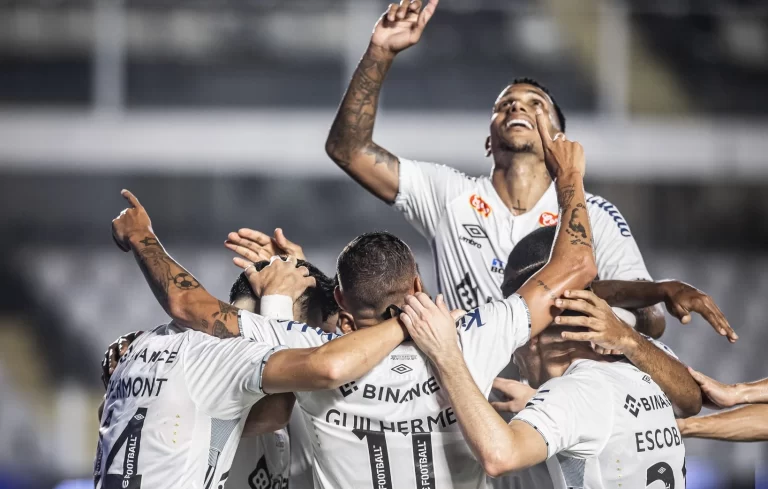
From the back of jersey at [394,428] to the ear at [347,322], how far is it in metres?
0.21

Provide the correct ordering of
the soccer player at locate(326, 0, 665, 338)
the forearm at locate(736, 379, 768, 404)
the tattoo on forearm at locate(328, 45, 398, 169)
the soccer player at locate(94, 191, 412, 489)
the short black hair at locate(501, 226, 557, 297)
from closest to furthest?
the soccer player at locate(94, 191, 412, 489) → the short black hair at locate(501, 226, 557, 297) → the forearm at locate(736, 379, 768, 404) → the soccer player at locate(326, 0, 665, 338) → the tattoo on forearm at locate(328, 45, 398, 169)

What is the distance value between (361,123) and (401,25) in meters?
0.45

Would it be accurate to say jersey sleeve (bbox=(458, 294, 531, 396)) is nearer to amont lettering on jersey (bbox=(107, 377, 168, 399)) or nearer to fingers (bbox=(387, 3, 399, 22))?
amont lettering on jersey (bbox=(107, 377, 168, 399))

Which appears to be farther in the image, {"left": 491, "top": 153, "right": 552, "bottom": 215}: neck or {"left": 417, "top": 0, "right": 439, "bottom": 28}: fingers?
{"left": 491, "top": 153, "right": 552, "bottom": 215}: neck

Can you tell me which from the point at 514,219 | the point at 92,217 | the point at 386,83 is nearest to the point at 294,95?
the point at 386,83

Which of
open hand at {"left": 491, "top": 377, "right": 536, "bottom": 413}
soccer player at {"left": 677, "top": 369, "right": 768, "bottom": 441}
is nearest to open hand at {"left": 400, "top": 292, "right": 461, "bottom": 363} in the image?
open hand at {"left": 491, "top": 377, "right": 536, "bottom": 413}

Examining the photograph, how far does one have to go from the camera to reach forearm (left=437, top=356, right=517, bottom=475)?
8.45ft

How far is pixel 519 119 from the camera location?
13.3 feet

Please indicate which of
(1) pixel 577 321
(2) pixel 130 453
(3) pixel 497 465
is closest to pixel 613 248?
(1) pixel 577 321

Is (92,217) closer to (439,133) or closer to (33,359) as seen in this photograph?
(33,359)

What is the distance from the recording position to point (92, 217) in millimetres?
9945

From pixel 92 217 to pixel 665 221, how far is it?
6063 millimetres

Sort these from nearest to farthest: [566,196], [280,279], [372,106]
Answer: [566,196] → [280,279] → [372,106]

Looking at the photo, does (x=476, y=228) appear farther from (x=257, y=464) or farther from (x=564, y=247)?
(x=257, y=464)
